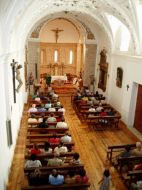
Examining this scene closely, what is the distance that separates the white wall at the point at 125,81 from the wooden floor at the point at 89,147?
1210 mm

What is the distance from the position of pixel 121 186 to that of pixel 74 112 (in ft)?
24.9

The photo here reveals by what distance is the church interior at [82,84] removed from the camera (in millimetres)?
6980

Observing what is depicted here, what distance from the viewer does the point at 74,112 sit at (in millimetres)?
14445

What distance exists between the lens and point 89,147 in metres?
9.69

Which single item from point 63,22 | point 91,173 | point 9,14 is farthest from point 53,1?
point 63,22

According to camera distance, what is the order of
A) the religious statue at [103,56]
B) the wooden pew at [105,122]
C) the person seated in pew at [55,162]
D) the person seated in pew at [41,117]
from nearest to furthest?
the person seated in pew at [55,162] → the person seated in pew at [41,117] → the wooden pew at [105,122] → the religious statue at [103,56]

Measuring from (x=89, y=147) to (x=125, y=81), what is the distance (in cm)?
493

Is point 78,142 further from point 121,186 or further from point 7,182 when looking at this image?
point 7,182

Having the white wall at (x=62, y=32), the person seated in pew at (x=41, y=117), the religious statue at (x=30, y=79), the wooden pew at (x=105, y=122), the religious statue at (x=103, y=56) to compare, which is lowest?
the wooden pew at (x=105, y=122)

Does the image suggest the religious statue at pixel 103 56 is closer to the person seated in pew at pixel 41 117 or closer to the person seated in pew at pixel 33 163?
the person seated in pew at pixel 41 117

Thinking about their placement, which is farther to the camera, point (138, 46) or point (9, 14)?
point (138, 46)

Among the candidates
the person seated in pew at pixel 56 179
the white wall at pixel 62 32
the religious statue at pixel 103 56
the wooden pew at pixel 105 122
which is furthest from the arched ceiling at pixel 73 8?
the white wall at pixel 62 32

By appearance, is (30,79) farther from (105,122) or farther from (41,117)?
(105,122)

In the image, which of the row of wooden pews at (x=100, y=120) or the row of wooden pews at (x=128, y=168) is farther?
the row of wooden pews at (x=100, y=120)
